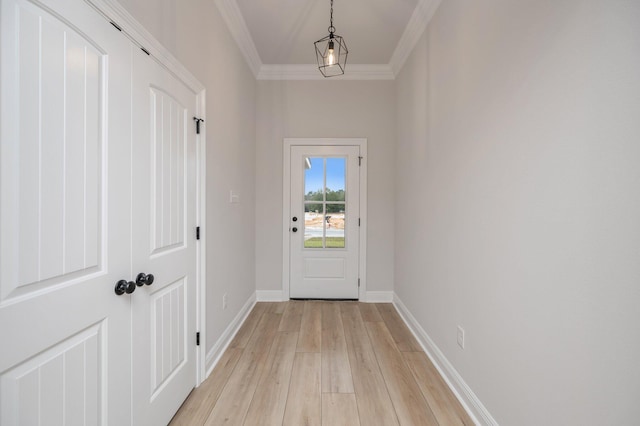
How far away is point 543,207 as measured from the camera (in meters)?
1.14

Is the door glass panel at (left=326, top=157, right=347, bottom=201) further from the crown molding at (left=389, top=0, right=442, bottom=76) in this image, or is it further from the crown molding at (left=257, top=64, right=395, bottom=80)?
the crown molding at (left=389, top=0, right=442, bottom=76)

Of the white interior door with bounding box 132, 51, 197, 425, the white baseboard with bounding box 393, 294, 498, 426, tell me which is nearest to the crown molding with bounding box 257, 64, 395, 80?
the white interior door with bounding box 132, 51, 197, 425

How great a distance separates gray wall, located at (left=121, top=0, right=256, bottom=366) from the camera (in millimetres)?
1632

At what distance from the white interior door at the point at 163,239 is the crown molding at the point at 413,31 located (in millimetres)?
2009

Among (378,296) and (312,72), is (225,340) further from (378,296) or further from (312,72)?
(312,72)

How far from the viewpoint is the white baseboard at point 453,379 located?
5.06 feet

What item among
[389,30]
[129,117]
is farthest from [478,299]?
[389,30]

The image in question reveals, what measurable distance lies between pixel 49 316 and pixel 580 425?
1805 millimetres

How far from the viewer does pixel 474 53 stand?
A: 5.49 ft

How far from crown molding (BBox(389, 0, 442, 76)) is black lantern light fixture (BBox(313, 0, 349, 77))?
591 mm

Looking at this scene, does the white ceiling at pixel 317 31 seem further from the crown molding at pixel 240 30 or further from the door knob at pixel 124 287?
the door knob at pixel 124 287

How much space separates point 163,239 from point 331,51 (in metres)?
1.71

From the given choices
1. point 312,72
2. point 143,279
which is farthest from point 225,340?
point 312,72

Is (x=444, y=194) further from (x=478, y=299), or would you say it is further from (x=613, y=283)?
(x=613, y=283)
